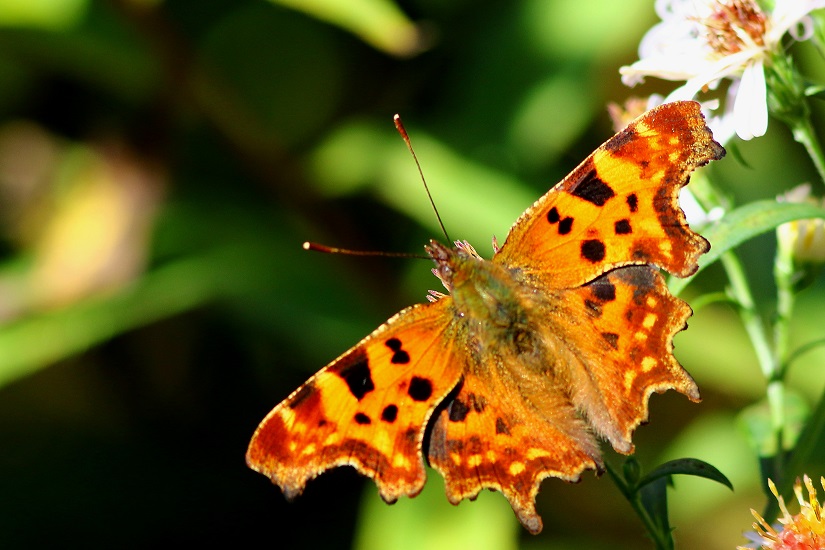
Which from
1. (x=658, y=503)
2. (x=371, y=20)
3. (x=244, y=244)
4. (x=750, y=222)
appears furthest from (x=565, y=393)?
(x=244, y=244)

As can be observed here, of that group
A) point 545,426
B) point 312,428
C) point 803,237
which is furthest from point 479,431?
point 803,237

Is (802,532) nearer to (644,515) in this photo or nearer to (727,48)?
(644,515)

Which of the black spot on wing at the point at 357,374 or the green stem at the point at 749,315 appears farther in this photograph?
the green stem at the point at 749,315

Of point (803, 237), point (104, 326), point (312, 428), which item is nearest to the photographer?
point (312, 428)

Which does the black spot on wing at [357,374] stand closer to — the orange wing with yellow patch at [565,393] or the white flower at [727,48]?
the orange wing with yellow patch at [565,393]

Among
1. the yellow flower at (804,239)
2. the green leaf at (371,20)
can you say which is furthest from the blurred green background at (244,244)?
the yellow flower at (804,239)

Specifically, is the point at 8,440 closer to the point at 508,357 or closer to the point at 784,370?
the point at 508,357
